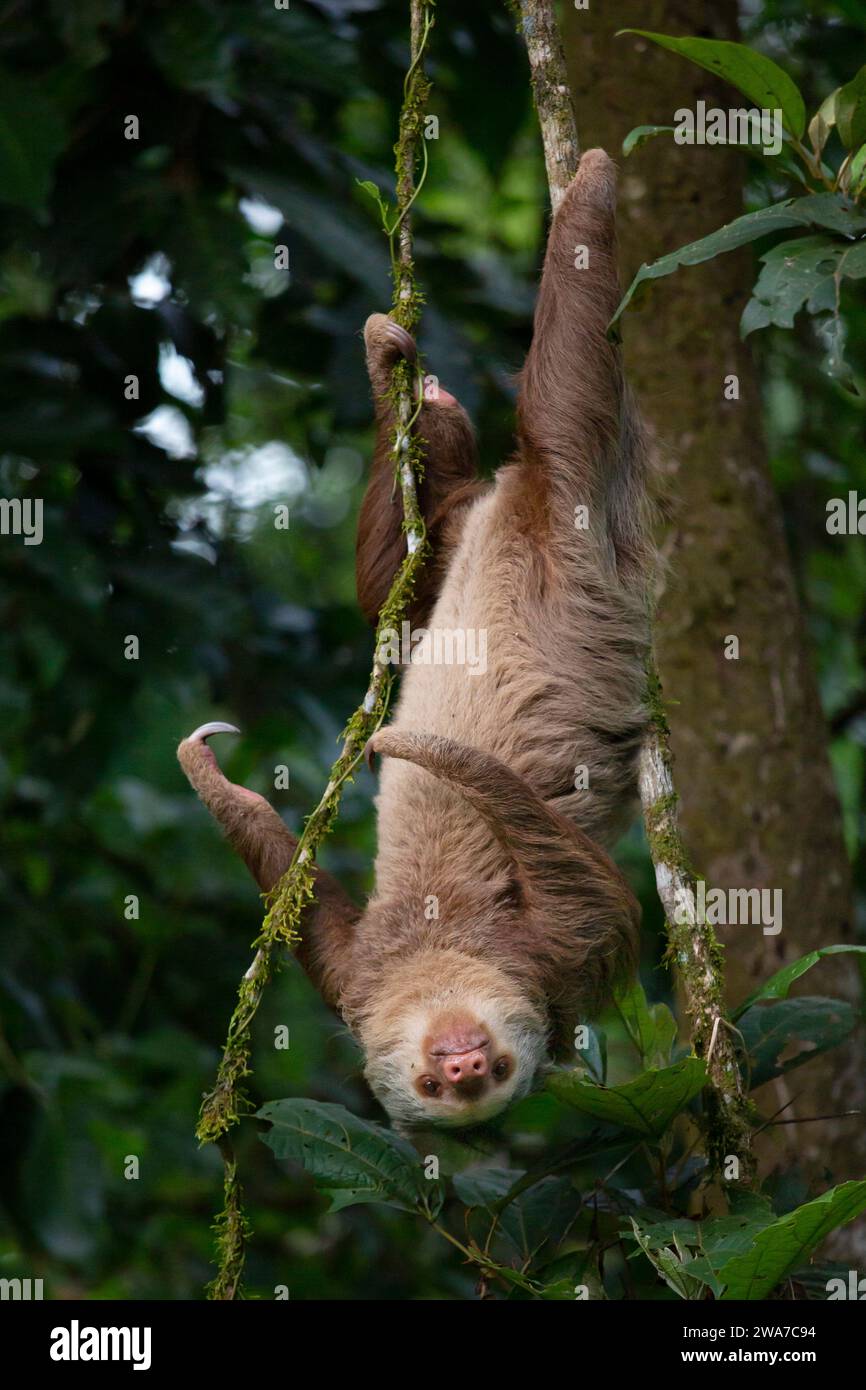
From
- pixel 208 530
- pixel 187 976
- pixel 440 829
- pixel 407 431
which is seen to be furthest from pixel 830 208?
pixel 187 976

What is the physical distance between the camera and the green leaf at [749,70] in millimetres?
3928

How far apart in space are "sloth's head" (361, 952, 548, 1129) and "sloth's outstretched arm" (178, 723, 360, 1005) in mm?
334

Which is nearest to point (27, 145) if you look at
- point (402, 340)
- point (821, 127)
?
point (402, 340)

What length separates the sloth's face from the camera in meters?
4.63

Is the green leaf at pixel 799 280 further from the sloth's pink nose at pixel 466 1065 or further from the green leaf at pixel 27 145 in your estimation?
the green leaf at pixel 27 145

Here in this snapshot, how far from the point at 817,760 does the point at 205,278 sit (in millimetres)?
3450

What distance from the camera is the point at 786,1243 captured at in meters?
3.53

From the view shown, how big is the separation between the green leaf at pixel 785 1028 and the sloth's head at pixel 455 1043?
0.71m

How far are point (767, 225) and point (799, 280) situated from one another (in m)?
0.19

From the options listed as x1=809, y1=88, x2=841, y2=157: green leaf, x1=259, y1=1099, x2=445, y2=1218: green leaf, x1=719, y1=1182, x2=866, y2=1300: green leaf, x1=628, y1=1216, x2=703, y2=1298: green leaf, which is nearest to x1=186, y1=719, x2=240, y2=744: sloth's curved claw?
x1=259, y1=1099, x2=445, y2=1218: green leaf

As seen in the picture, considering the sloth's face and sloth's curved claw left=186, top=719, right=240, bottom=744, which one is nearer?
the sloth's face

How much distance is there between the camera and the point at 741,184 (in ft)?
21.7

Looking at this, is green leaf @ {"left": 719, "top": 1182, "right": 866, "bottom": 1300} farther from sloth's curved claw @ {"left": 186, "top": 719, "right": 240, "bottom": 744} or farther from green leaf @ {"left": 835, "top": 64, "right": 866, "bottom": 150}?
green leaf @ {"left": 835, "top": 64, "right": 866, "bottom": 150}
